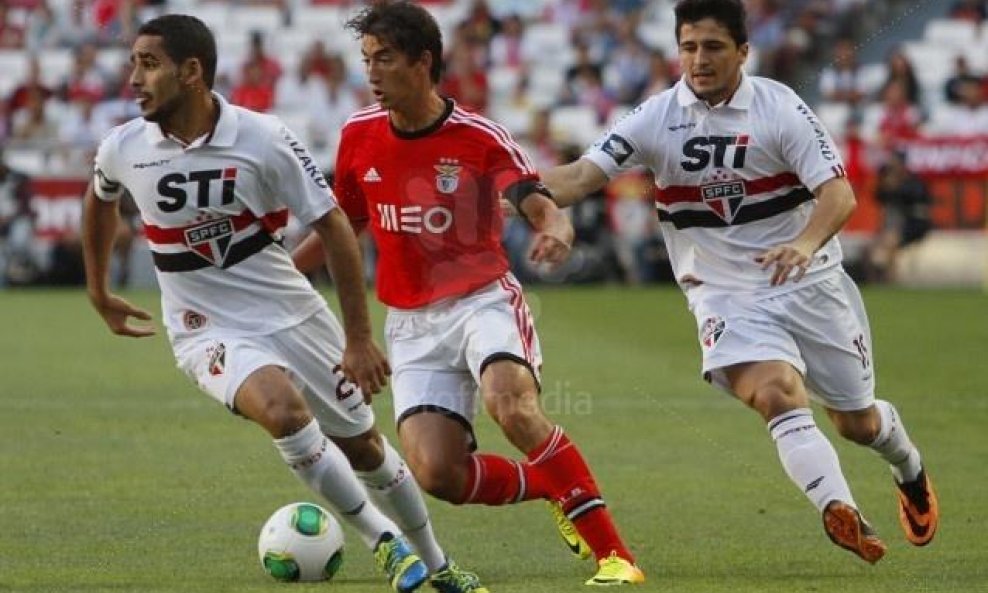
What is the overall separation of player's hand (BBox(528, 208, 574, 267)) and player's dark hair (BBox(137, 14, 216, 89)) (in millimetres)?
1346

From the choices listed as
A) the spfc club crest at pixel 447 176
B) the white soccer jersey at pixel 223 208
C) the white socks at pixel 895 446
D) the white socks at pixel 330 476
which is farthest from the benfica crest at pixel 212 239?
the white socks at pixel 895 446

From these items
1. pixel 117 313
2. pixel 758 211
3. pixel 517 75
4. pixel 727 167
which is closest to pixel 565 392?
pixel 758 211

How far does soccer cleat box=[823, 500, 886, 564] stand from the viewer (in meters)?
7.56

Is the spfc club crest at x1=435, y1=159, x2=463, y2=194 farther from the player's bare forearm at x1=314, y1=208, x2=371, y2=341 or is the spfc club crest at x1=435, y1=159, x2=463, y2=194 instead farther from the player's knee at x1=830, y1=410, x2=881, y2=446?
the player's knee at x1=830, y1=410, x2=881, y2=446

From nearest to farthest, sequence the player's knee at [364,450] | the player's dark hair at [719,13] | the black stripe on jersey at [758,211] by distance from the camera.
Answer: the player's knee at [364,450] < the player's dark hair at [719,13] < the black stripe on jersey at [758,211]

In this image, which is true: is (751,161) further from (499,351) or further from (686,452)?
(686,452)

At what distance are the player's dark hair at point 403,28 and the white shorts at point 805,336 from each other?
153cm

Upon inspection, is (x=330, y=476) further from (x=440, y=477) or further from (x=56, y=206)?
(x=56, y=206)

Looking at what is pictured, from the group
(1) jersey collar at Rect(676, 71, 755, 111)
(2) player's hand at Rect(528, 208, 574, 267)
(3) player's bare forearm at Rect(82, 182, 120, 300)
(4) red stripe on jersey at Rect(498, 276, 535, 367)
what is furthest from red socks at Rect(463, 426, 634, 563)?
(3) player's bare forearm at Rect(82, 182, 120, 300)

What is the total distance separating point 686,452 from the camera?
11891 mm

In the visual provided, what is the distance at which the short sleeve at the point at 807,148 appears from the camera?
26.3 feet

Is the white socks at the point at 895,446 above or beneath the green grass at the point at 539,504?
above

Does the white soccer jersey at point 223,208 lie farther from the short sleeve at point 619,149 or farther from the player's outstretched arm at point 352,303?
the short sleeve at point 619,149

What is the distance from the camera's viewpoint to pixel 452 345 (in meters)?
7.99
